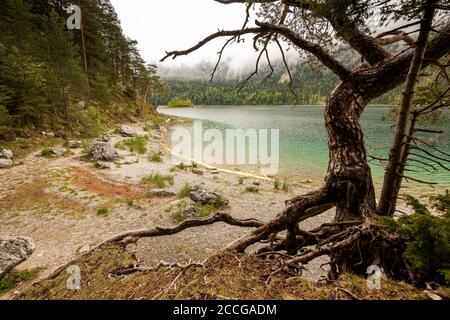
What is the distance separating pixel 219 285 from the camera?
4.98 ft

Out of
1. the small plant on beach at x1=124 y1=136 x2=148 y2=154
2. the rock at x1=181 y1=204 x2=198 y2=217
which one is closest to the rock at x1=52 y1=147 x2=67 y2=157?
the small plant on beach at x1=124 y1=136 x2=148 y2=154

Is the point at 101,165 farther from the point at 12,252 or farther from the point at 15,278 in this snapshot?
the point at 15,278

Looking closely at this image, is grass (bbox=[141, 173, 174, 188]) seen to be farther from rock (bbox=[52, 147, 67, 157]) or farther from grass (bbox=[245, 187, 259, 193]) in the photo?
rock (bbox=[52, 147, 67, 157])

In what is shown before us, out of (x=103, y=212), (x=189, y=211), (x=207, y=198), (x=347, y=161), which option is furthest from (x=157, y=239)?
(x=347, y=161)

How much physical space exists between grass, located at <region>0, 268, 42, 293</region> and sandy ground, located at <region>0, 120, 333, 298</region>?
0.61 feet

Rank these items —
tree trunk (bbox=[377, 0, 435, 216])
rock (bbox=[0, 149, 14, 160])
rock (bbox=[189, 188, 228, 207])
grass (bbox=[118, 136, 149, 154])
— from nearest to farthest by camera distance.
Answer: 1. tree trunk (bbox=[377, 0, 435, 216])
2. rock (bbox=[189, 188, 228, 207])
3. rock (bbox=[0, 149, 14, 160])
4. grass (bbox=[118, 136, 149, 154])

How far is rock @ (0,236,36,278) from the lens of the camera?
4438 mm

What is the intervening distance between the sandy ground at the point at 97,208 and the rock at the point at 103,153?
2.62 feet

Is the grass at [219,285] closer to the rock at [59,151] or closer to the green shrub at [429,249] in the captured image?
the green shrub at [429,249]

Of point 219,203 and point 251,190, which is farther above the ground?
point 219,203

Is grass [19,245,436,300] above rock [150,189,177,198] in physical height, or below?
above

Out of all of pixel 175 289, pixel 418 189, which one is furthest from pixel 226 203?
pixel 418 189

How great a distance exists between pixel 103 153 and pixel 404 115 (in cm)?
1648

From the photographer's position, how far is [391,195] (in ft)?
7.86
